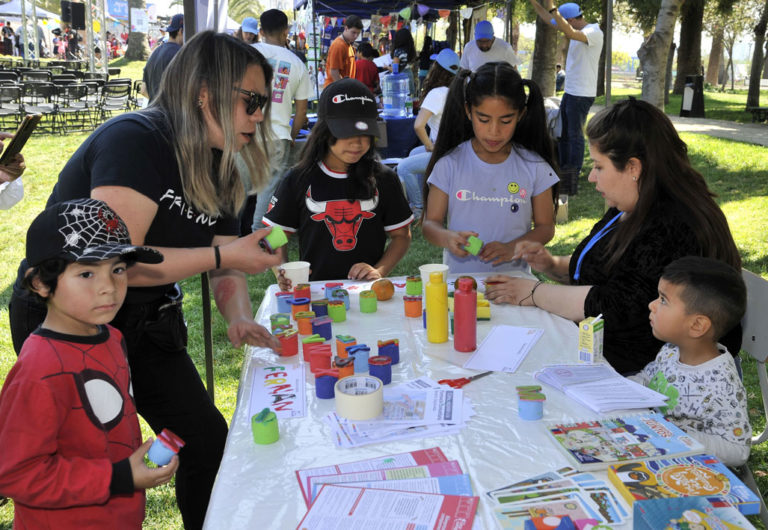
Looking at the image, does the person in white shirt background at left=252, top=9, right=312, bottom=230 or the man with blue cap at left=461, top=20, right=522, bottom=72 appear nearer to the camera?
the person in white shirt background at left=252, top=9, right=312, bottom=230

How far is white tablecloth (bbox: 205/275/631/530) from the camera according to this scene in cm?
129

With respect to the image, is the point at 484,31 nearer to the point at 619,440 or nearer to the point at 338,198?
the point at 338,198

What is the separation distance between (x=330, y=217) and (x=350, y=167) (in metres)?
0.26

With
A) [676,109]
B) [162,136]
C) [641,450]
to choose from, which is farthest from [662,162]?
[676,109]

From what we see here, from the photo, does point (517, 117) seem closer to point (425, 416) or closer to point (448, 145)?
point (448, 145)

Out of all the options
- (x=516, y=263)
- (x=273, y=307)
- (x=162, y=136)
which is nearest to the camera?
(x=162, y=136)

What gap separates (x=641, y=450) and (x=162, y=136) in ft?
5.04

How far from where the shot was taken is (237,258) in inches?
77.7

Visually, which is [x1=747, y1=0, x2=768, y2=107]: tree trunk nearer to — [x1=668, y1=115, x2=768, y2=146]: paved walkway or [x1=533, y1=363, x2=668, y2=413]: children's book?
[x1=668, y1=115, x2=768, y2=146]: paved walkway

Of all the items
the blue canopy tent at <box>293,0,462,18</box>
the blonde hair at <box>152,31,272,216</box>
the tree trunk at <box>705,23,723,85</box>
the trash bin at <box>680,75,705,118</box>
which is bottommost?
the blonde hair at <box>152,31,272,216</box>

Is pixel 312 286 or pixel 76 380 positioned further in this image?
pixel 312 286

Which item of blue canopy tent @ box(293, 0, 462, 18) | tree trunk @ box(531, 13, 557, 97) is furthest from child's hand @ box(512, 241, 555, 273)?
tree trunk @ box(531, 13, 557, 97)

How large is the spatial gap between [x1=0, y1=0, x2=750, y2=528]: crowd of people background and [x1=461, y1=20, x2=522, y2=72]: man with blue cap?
535cm

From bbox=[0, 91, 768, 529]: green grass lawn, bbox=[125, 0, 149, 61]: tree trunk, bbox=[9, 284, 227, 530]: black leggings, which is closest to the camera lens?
bbox=[9, 284, 227, 530]: black leggings
